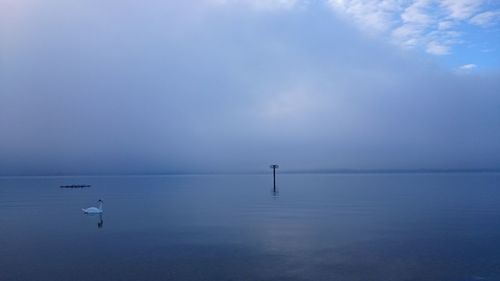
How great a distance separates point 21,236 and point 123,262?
16480 mm

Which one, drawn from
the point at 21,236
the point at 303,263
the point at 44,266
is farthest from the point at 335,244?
the point at 21,236

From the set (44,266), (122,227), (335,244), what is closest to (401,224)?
(335,244)

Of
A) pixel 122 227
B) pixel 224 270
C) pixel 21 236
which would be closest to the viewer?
pixel 224 270

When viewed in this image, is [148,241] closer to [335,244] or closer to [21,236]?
[21,236]

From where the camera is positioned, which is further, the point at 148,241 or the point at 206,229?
the point at 206,229

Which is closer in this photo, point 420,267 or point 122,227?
point 420,267

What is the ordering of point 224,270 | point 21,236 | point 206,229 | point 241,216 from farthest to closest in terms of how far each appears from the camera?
1. point 241,216
2. point 206,229
3. point 21,236
4. point 224,270

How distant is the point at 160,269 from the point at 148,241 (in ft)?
33.8

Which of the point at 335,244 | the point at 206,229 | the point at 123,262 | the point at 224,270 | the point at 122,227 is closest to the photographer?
the point at 224,270

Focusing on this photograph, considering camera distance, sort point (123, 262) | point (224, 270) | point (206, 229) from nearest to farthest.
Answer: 1. point (224, 270)
2. point (123, 262)
3. point (206, 229)

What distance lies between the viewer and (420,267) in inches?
1015

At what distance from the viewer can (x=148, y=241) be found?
35.4 meters

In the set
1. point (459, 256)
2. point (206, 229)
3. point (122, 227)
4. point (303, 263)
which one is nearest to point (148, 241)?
point (206, 229)

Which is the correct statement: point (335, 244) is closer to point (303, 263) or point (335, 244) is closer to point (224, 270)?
point (303, 263)
